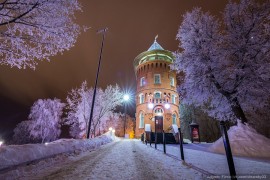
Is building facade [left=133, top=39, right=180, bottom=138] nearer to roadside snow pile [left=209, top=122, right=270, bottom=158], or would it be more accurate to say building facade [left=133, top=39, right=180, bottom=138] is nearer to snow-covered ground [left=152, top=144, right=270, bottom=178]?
roadside snow pile [left=209, top=122, right=270, bottom=158]

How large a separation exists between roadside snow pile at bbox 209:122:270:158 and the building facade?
21671 millimetres

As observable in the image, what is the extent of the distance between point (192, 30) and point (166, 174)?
10.2m

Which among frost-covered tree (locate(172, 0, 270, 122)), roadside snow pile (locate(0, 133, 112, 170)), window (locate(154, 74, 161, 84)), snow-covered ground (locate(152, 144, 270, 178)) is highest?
window (locate(154, 74, 161, 84))

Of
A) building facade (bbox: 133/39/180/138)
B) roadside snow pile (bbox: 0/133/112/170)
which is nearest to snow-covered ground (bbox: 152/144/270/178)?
roadside snow pile (bbox: 0/133/112/170)

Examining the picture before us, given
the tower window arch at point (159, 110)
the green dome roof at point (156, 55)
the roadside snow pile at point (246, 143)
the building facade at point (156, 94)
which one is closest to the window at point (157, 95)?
the building facade at point (156, 94)

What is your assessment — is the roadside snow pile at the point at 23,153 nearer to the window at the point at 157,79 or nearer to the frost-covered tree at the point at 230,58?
the frost-covered tree at the point at 230,58

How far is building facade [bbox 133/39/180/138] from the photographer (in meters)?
31.5

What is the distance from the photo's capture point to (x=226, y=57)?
9.48 metres

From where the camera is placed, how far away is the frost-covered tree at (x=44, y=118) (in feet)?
128

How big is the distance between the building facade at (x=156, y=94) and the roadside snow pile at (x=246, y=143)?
853 inches

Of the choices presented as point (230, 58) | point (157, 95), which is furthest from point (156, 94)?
point (230, 58)

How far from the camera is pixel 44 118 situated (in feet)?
129

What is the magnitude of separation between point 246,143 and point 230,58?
501cm

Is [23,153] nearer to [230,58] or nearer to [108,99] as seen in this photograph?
[230,58]
